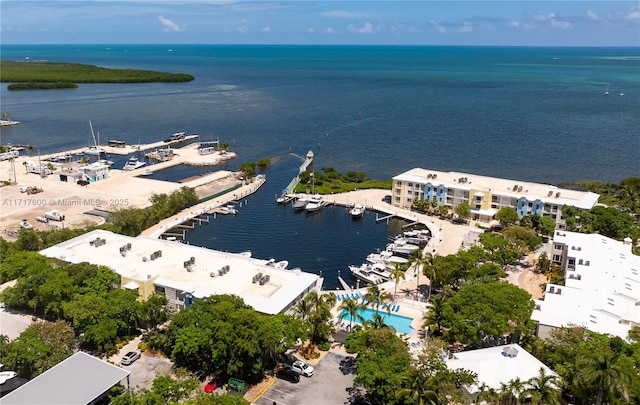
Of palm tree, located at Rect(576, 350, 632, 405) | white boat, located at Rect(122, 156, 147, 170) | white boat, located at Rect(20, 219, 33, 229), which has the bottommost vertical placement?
white boat, located at Rect(20, 219, 33, 229)

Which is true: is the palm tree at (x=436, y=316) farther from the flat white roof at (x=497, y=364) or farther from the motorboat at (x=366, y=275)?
the motorboat at (x=366, y=275)

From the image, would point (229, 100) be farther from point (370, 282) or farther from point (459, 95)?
point (370, 282)

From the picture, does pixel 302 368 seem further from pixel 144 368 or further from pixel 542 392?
A: pixel 542 392

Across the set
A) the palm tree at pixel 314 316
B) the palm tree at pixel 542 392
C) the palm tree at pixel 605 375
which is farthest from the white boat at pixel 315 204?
the palm tree at pixel 605 375

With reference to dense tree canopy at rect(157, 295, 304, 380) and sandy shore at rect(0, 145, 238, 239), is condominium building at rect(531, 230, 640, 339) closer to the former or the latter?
dense tree canopy at rect(157, 295, 304, 380)

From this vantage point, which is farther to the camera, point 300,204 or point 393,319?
point 300,204

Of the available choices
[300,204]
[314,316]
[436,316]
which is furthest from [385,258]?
[314,316]

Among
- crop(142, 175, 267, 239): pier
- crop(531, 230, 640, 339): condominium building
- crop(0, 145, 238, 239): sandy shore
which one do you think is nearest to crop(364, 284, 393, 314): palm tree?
crop(531, 230, 640, 339): condominium building
